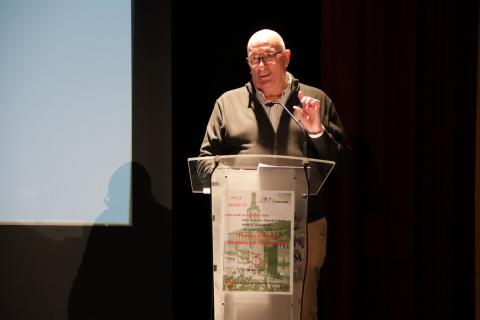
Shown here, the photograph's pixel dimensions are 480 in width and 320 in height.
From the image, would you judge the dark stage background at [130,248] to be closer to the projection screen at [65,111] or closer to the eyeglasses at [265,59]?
the projection screen at [65,111]

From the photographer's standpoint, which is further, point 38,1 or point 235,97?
point 38,1

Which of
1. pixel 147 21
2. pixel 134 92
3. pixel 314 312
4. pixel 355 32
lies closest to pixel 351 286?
pixel 314 312

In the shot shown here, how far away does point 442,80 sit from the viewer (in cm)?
295

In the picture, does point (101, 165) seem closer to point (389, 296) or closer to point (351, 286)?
point (351, 286)

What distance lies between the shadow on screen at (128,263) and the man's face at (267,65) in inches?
40.7

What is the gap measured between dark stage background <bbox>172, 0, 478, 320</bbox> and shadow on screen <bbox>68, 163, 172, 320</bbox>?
3.02 ft

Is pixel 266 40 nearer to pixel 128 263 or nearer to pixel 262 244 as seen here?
pixel 262 244

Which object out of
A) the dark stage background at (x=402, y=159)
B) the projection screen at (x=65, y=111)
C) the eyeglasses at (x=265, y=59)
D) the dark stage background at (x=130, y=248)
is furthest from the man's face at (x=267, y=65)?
the projection screen at (x=65, y=111)

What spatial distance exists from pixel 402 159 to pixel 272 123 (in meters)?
0.88

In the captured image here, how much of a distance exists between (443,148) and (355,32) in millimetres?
770

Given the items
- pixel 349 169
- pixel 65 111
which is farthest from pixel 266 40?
pixel 65 111

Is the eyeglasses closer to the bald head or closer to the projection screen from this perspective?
the bald head

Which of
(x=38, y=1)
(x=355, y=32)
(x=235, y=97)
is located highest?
(x=38, y=1)

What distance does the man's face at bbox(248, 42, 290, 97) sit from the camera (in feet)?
7.88
